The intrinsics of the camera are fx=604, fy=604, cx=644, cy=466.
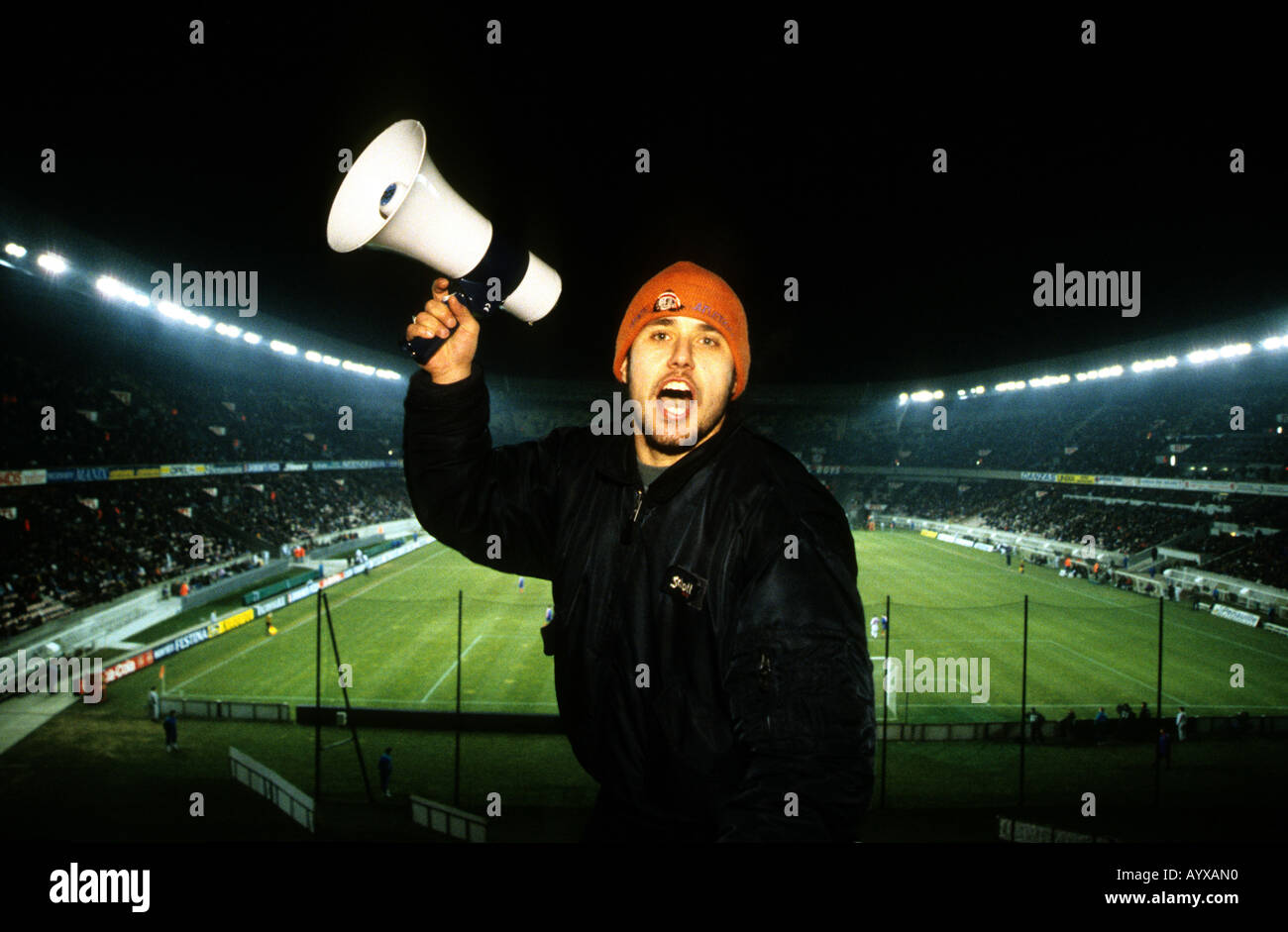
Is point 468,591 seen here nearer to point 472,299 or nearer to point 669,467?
point 472,299

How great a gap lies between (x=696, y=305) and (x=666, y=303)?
9 cm

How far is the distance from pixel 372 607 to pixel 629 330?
2636 cm

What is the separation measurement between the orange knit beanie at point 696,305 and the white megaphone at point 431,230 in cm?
53

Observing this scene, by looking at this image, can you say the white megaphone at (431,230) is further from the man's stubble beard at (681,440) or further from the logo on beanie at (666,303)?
the man's stubble beard at (681,440)

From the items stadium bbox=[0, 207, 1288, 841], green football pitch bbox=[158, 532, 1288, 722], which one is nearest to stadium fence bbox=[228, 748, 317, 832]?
stadium bbox=[0, 207, 1288, 841]

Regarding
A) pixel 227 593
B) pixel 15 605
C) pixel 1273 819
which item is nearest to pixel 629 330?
pixel 1273 819

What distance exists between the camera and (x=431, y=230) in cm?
214

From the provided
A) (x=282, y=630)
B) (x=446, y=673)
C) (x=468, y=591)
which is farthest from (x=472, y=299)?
(x=468, y=591)

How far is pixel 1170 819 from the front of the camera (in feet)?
33.0

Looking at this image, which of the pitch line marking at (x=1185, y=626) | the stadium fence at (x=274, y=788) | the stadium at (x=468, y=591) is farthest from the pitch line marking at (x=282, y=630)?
the pitch line marking at (x=1185, y=626)

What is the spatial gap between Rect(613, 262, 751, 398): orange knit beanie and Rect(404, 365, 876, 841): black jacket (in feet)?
0.69

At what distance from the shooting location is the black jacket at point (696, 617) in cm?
119

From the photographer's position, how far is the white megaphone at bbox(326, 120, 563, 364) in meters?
2.13
